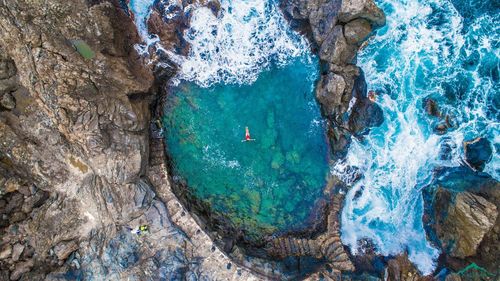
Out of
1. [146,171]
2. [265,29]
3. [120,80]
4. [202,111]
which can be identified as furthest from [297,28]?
[146,171]

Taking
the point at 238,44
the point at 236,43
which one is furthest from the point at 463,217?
the point at 236,43

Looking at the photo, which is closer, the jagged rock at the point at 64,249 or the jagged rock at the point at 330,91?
the jagged rock at the point at 64,249

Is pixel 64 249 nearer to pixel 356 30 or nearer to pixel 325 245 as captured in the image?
pixel 325 245

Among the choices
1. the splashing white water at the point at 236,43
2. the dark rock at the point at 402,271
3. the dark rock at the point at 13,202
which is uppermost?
the splashing white water at the point at 236,43

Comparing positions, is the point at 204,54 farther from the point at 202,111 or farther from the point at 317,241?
the point at 317,241

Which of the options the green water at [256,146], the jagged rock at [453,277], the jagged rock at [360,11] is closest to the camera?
the jagged rock at [360,11]

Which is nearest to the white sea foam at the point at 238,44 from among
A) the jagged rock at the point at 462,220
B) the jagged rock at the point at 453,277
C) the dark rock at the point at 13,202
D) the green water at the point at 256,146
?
the green water at the point at 256,146

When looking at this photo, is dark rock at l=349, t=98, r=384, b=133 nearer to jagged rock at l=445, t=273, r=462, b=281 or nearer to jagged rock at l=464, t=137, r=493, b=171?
jagged rock at l=464, t=137, r=493, b=171

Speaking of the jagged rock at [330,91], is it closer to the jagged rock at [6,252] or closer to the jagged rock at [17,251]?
the jagged rock at [17,251]
